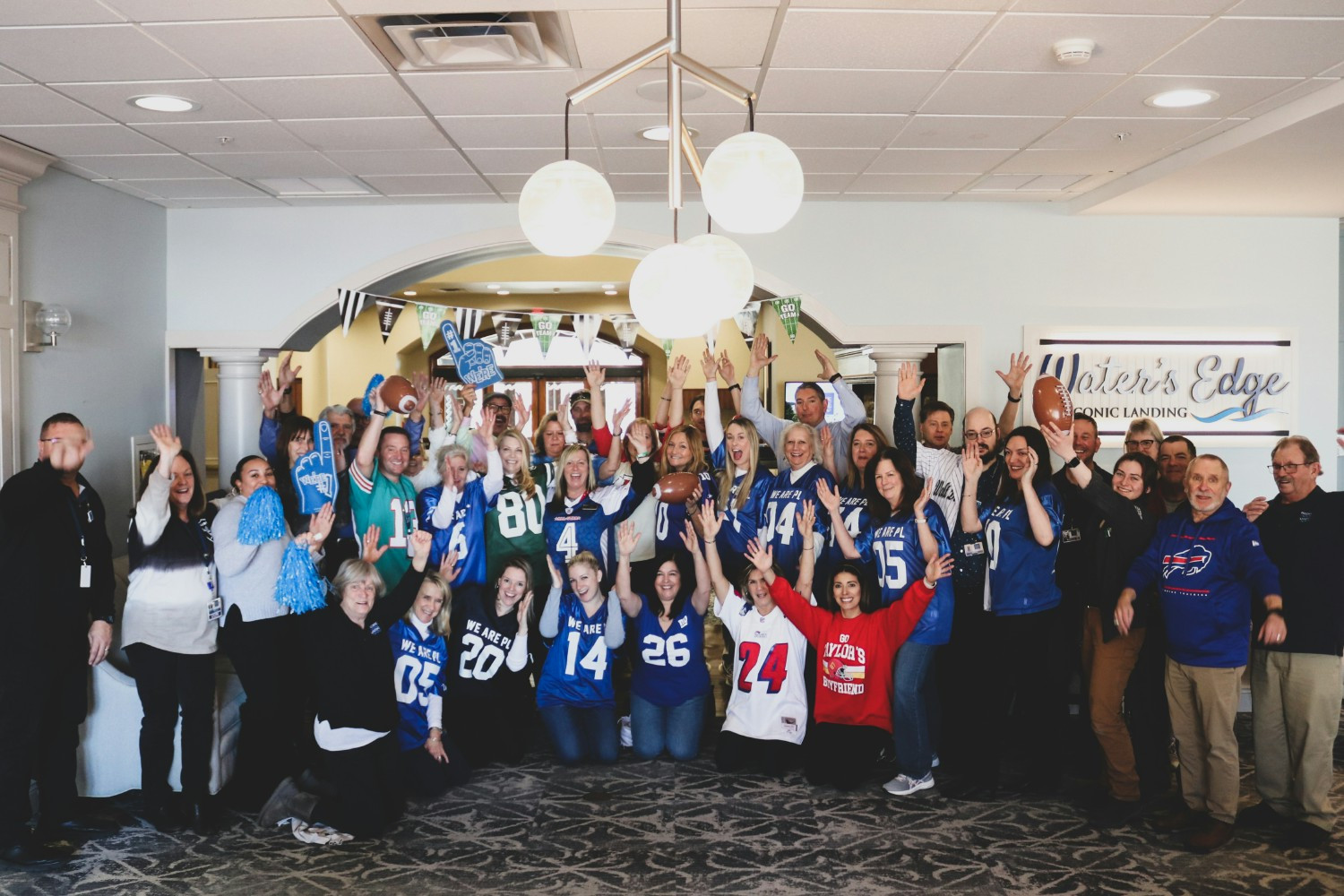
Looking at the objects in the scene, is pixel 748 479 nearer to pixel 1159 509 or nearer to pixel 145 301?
pixel 1159 509

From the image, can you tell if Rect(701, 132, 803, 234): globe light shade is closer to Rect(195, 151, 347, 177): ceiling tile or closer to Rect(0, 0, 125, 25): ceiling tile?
Rect(0, 0, 125, 25): ceiling tile

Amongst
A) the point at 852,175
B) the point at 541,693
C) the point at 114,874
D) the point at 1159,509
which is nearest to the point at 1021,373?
the point at 1159,509

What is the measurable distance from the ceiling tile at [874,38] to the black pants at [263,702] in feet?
9.01

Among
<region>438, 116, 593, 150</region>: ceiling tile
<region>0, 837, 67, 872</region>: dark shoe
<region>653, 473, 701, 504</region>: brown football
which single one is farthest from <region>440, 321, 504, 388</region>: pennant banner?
<region>0, 837, 67, 872</region>: dark shoe

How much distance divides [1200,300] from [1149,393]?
586mm

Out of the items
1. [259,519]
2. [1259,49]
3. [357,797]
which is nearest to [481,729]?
[357,797]

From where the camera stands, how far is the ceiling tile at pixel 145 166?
4.39 m

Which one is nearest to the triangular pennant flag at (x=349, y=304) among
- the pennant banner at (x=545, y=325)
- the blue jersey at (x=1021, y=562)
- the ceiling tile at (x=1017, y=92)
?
the pennant banner at (x=545, y=325)

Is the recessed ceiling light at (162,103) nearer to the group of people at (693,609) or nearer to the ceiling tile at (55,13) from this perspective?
the ceiling tile at (55,13)

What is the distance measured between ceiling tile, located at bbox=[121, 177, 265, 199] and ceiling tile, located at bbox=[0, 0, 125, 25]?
2018mm

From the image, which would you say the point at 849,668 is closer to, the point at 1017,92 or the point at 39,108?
the point at 1017,92

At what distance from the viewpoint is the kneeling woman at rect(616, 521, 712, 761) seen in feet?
13.9

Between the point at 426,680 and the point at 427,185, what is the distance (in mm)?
2488

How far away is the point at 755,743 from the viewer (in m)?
4.13
